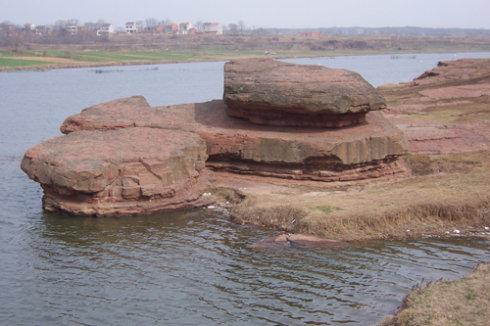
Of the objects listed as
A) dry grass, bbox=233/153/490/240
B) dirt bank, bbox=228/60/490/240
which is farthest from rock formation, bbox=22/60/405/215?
dry grass, bbox=233/153/490/240

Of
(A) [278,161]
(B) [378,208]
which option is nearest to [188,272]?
(B) [378,208]

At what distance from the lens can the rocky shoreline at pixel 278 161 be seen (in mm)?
19828

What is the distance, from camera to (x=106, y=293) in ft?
49.9

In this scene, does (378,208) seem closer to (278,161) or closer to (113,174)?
(278,161)

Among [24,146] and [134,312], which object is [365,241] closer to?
[134,312]

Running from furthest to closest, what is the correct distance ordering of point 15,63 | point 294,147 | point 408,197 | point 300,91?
point 15,63 < point 300,91 < point 294,147 < point 408,197

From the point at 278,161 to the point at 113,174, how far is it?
18.1 feet

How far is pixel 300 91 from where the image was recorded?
76.6ft

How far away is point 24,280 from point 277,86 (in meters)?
10.9

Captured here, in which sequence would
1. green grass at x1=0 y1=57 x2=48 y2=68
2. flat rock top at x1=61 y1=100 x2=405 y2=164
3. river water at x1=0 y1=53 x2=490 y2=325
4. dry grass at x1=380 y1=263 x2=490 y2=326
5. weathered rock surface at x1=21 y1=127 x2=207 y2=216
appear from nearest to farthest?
1. dry grass at x1=380 y1=263 x2=490 y2=326
2. river water at x1=0 y1=53 x2=490 y2=325
3. weathered rock surface at x1=21 y1=127 x2=207 y2=216
4. flat rock top at x1=61 y1=100 x2=405 y2=164
5. green grass at x1=0 y1=57 x2=48 y2=68

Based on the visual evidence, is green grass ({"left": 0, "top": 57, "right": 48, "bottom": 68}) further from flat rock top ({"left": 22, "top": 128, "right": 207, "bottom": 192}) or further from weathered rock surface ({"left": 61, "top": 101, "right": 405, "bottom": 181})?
flat rock top ({"left": 22, "top": 128, "right": 207, "bottom": 192})

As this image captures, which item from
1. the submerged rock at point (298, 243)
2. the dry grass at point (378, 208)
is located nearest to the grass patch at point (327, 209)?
the dry grass at point (378, 208)

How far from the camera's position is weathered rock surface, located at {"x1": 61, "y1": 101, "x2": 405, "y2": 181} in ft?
75.9

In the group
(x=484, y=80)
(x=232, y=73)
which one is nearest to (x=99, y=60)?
(x=484, y=80)
